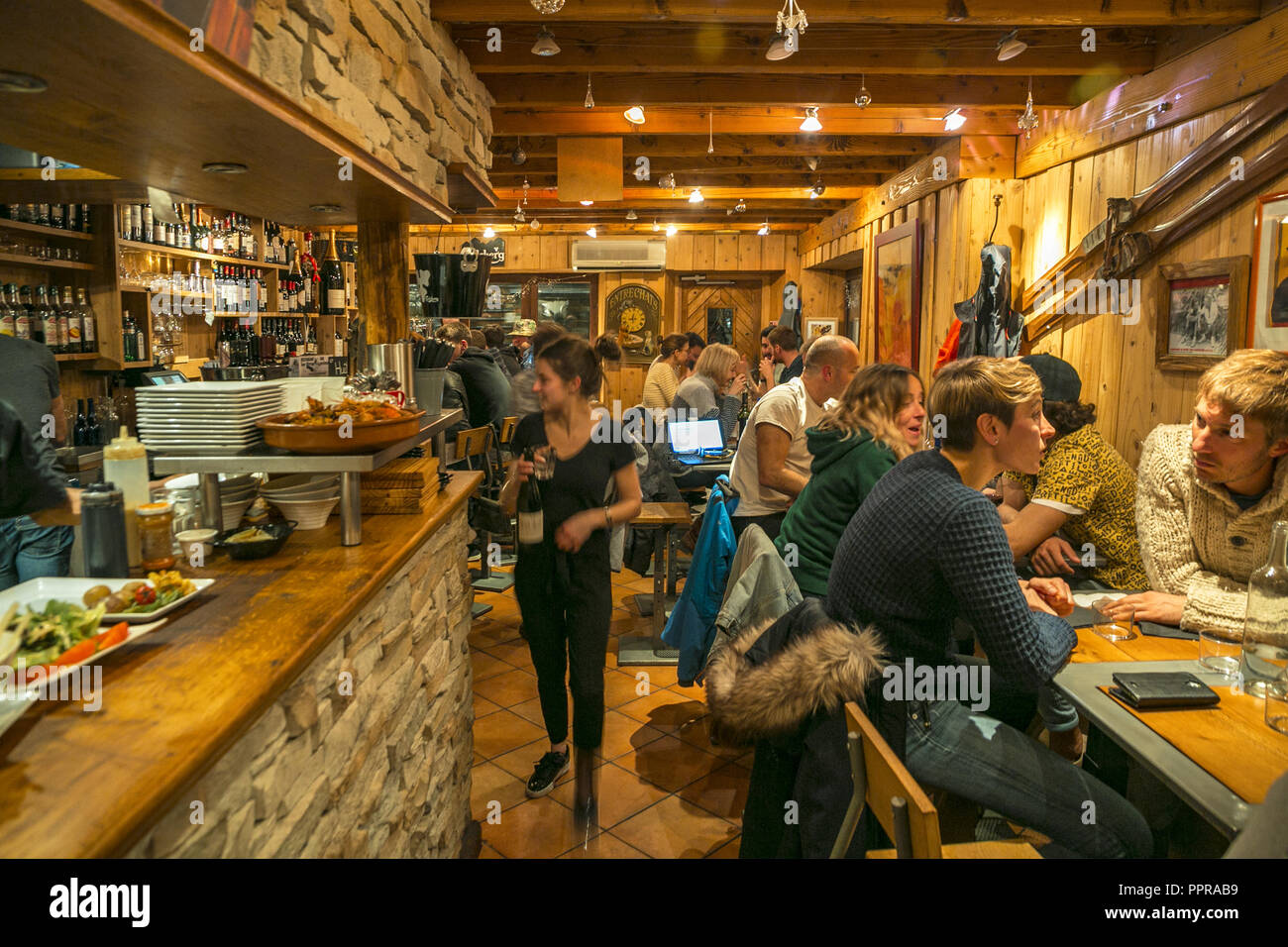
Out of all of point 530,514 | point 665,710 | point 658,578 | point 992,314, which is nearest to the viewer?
point 530,514

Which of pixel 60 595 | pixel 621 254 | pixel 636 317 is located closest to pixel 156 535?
pixel 60 595

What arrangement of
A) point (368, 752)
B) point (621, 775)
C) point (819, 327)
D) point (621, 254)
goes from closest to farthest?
point (368, 752) < point (621, 775) < point (819, 327) < point (621, 254)

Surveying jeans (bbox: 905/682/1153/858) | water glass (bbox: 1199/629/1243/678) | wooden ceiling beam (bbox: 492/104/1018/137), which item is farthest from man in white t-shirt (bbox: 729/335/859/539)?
wooden ceiling beam (bbox: 492/104/1018/137)

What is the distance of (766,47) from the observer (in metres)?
4.51

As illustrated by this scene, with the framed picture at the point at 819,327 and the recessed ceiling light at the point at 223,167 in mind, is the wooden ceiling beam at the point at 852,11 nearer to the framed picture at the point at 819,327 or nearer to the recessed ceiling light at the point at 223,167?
the recessed ceiling light at the point at 223,167

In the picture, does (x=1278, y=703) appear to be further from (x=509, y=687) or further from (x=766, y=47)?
(x=766, y=47)

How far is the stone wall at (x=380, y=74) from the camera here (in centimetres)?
213

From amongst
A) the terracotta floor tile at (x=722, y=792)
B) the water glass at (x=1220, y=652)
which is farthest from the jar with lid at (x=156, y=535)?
the water glass at (x=1220, y=652)

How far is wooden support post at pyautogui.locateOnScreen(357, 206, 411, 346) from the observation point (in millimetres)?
3395

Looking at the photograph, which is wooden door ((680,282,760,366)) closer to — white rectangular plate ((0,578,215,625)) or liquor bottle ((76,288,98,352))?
liquor bottle ((76,288,98,352))

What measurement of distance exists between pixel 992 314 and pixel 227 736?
5.02 metres

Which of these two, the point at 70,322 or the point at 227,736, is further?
the point at 70,322

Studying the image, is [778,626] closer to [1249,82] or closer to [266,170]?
[266,170]
